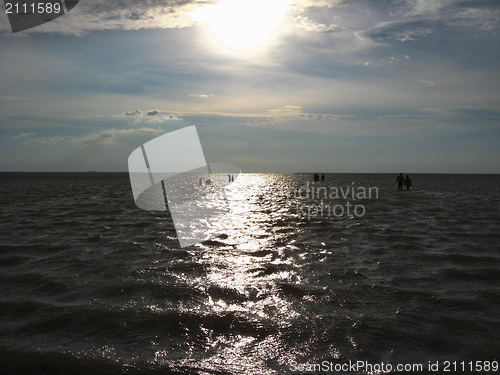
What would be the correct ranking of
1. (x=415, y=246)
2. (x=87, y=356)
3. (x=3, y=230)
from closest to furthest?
(x=87, y=356) → (x=415, y=246) → (x=3, y=230)

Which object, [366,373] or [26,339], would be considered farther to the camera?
[26,339]

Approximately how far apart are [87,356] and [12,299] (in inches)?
123

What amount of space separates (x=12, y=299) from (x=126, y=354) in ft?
11.4

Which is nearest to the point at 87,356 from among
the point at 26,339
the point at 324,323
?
the point at 26,339

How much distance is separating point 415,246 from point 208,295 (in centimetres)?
805

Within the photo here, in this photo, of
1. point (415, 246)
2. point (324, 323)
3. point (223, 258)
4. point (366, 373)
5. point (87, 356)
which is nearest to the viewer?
point (366, 373)

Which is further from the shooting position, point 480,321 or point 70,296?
point 70,296

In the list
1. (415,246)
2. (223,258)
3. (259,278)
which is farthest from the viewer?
(415,246)

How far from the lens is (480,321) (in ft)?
19.1

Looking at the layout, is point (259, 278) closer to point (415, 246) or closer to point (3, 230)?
point (415, 246)

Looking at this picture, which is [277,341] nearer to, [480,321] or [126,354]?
[126,354]

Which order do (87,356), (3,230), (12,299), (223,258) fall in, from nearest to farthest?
(87,356)
(12,299)
(223,258)
(3,230)

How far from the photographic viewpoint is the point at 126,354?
4719 mm

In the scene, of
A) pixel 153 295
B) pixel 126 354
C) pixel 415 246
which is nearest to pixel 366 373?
pixel 126 354
